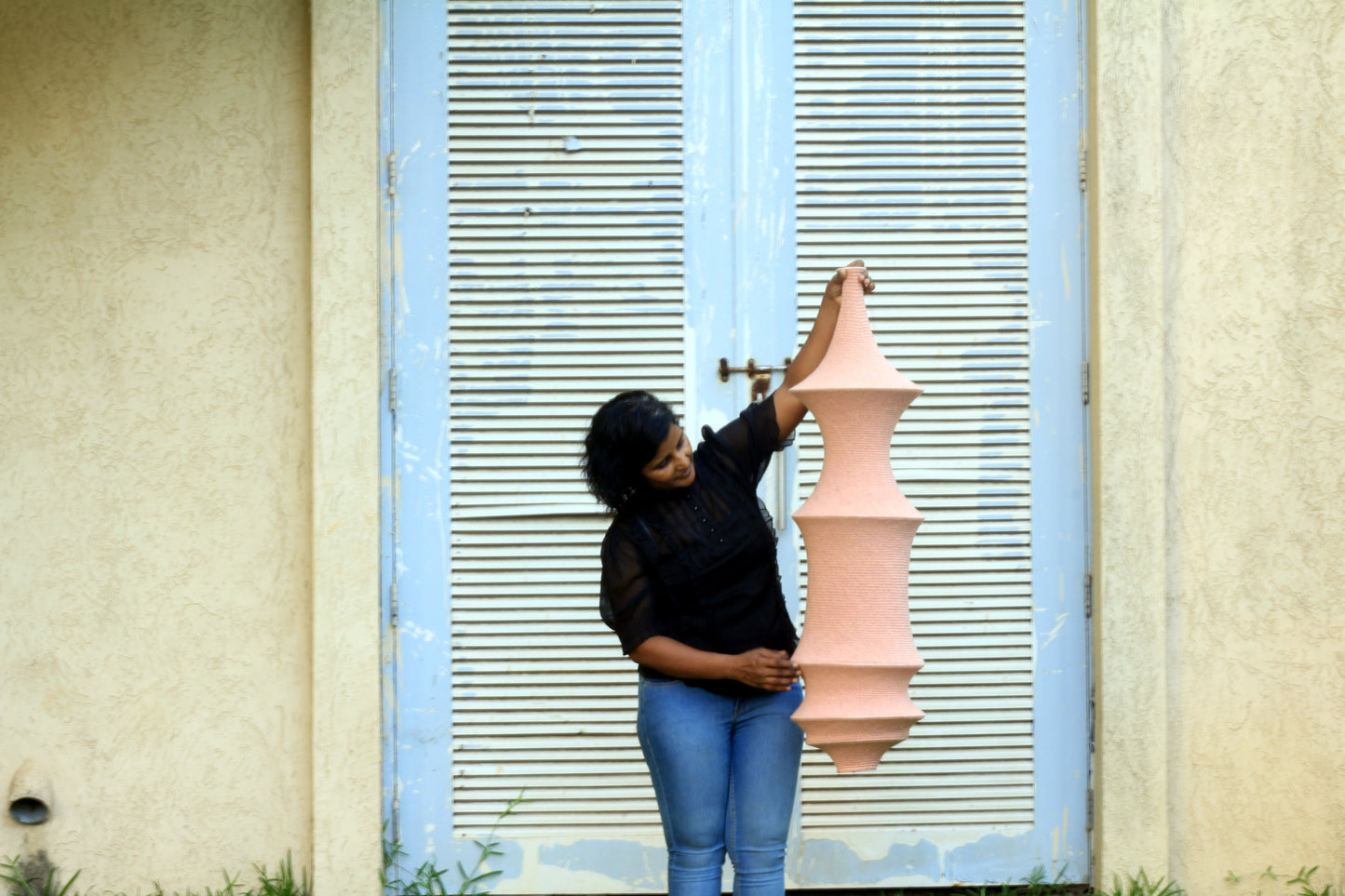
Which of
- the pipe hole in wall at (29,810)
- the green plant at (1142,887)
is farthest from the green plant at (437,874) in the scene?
the green plant at (1142,887)

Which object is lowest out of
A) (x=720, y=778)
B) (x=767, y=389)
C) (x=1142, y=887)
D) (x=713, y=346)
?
(x=1142, y=887)

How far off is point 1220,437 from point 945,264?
35.8 inches

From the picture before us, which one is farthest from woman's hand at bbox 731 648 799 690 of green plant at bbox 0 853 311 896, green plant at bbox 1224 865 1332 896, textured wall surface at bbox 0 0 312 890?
green plant at bbox 1224 865 1332 896

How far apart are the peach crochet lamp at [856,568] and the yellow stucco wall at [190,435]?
1.50 m

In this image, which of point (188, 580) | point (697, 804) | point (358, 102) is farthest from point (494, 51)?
point (697, 804)

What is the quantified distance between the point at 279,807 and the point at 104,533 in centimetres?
91

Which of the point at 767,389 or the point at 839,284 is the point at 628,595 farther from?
the point at 767,389

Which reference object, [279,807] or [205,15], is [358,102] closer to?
[205,15]

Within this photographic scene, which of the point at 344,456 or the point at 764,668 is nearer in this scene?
the point at 764,668

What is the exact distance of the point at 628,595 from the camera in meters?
2.69

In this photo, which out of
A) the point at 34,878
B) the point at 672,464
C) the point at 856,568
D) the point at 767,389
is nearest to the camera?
the point at 856,568

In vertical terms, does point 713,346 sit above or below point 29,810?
above

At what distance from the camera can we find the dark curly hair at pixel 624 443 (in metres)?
2.65

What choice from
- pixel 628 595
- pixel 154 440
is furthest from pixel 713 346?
pixel 154 440
